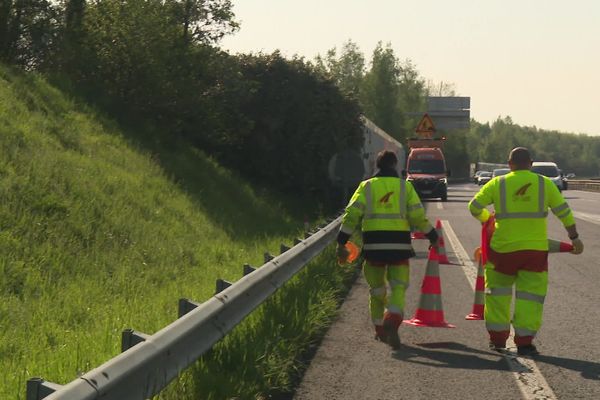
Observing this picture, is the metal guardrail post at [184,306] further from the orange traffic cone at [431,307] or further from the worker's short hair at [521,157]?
the orange traffic cone at [431,307]

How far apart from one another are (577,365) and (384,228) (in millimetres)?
2160

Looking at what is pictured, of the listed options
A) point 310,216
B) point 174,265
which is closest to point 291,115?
point 310,216

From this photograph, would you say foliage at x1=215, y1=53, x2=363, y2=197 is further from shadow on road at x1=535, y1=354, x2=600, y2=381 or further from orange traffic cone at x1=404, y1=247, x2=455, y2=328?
shadow on road at x1=535, y1=354, x2=600, y2=381

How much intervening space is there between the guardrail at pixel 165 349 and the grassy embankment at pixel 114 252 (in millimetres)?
331

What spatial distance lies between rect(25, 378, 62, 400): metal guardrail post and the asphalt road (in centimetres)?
309

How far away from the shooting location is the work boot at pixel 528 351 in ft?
25.6

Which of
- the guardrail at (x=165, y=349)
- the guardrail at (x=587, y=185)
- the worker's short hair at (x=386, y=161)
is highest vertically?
the worker's short hair at (x=386, y=161)

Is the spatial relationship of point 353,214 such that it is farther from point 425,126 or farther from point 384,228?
point 425,126

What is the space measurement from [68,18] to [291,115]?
23.1 ft

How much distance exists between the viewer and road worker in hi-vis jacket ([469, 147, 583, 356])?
7.93m

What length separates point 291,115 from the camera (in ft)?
92.8

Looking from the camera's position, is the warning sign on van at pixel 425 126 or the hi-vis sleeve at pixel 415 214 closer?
the hi-vis sleeve at pixel 415 214

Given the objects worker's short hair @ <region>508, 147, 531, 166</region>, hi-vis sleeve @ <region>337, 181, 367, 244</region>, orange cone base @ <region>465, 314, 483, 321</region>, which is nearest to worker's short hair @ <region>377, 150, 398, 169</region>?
hi-vis sleeve @ <region>337, 181, 367, 244</region>

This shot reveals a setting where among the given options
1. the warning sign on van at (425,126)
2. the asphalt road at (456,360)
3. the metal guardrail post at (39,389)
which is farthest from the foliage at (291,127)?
the metal guardrail post at (39,389)
